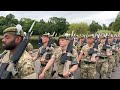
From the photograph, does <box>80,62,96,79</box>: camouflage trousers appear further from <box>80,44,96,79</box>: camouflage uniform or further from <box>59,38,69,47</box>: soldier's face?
<box>59,38,69,47</box>: soldier's face

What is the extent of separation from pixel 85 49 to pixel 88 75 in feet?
2.33

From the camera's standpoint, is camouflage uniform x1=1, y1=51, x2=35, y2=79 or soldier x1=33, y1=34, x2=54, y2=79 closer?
camouflage uniform x1=1, y1=51, x2=35, y2=79

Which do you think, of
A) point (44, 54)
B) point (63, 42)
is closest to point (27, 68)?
point (63, 42)

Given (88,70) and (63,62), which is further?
(88,70)

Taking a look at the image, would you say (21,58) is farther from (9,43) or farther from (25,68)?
(9,43)

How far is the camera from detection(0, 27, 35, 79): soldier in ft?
10.8

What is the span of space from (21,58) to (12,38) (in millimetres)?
300

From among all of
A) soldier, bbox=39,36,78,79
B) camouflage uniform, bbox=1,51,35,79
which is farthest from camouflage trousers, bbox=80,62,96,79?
camouflage uniform, bbox=1,51,35,79

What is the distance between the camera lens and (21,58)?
341cm

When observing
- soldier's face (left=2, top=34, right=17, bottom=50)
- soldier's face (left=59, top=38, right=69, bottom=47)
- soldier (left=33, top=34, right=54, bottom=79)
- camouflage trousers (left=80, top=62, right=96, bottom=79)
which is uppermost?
soldier's face (left=2, top=34, right=17, bottom=50)
